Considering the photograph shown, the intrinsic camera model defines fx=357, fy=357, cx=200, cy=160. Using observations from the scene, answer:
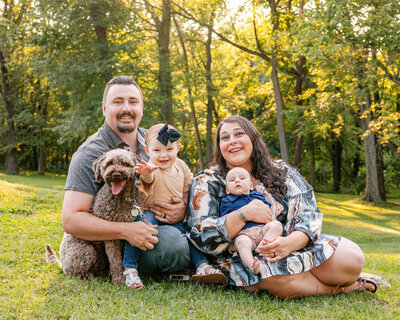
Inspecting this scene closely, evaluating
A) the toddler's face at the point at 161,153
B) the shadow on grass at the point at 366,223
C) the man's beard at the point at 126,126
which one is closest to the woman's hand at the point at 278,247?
the toddler's face at the point at 161,153

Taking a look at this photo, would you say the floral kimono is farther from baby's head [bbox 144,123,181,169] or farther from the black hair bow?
the black hair bow

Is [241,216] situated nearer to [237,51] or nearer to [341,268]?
[341,268]

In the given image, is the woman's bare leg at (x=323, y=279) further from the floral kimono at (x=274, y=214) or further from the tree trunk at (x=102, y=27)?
the tree trunk at (x=102, y=27)

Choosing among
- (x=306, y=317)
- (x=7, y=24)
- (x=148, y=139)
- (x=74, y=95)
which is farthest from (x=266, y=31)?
(x=306, y=317)

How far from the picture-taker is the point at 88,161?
12.5 ft

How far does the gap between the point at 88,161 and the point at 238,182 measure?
160cm

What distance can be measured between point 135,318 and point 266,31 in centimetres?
1849

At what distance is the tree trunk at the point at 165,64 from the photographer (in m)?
18.5

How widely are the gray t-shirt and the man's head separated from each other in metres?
0.15

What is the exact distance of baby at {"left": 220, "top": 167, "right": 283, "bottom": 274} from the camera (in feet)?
10.9

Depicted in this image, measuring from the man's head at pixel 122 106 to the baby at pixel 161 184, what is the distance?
332 mm

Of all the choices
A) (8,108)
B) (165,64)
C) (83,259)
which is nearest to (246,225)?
(83,259)

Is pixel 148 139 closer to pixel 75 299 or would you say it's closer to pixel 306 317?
A: pixel 75 299

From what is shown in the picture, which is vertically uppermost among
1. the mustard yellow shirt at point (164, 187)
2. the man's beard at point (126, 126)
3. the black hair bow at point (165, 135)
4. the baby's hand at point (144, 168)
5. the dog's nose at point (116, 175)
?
the man's beard at point (126, 126)
